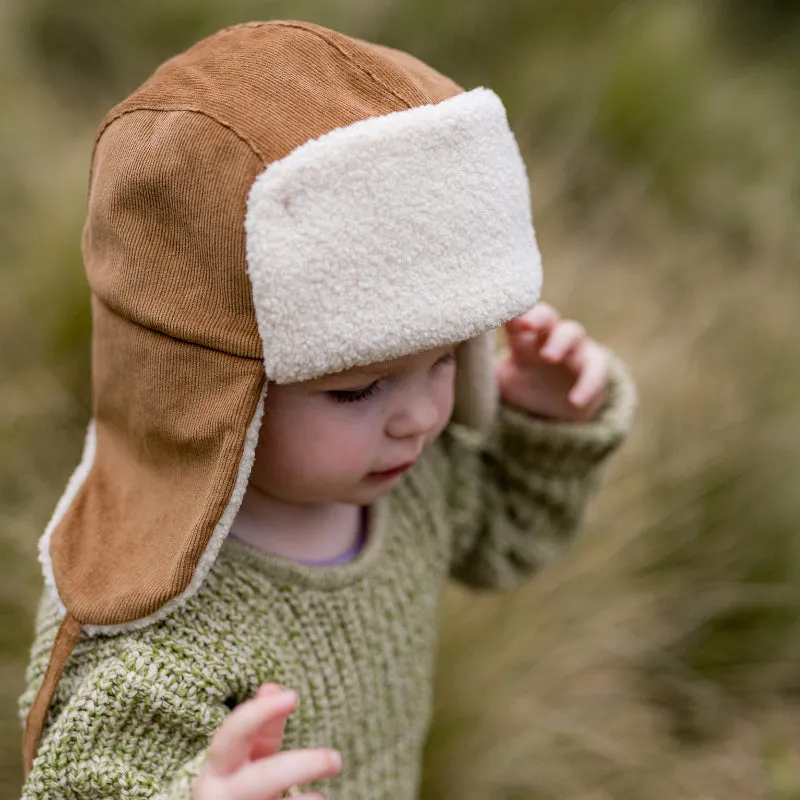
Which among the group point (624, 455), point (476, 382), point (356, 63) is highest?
point (356, 63)

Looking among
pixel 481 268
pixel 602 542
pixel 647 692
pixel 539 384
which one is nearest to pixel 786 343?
pixel 602 542

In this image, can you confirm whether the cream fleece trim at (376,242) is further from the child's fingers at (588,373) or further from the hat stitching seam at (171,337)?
the child's fingers at (588,373)

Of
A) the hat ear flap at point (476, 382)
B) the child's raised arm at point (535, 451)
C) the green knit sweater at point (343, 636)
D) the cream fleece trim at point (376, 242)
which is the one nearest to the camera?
the cream fleece trim at point (376, 242)

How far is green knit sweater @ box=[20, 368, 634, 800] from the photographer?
2.78 ft

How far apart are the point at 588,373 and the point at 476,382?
0.54ft

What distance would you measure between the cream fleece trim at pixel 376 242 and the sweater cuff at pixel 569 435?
428 mm

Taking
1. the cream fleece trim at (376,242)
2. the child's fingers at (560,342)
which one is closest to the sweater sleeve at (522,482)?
the child's fingers at (560,342)

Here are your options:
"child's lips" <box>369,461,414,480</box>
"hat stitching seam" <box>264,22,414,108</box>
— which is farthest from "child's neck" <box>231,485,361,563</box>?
"hat stitching seam" <box>264,22,414,108</box>

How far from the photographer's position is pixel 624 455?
6.40 ft

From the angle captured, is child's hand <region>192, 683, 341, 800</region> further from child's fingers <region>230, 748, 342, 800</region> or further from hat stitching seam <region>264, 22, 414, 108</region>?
hat stitching seam <region>264, 22, 414, 108</region>

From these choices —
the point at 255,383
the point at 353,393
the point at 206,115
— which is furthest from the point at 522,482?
the point at 206,115

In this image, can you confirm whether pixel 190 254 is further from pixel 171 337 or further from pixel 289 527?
pixel 289 527

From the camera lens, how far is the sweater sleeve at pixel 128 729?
83 cm

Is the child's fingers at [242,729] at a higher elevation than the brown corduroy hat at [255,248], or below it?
below
